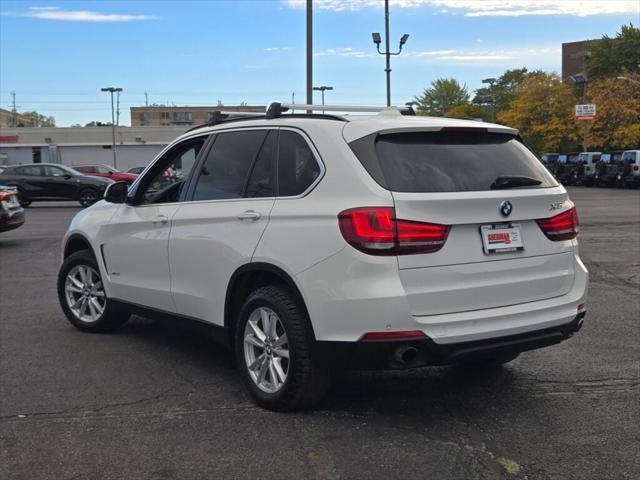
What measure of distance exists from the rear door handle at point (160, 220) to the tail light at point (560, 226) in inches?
102

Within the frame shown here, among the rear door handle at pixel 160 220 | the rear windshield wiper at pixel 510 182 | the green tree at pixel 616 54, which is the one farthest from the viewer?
the green tree at pixel 616 54

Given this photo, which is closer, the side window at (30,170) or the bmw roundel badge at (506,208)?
the bmw roundel badge at (506,208)

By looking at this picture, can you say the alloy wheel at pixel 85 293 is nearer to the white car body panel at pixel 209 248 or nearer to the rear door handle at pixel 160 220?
the rear door handle at pixel 160 220

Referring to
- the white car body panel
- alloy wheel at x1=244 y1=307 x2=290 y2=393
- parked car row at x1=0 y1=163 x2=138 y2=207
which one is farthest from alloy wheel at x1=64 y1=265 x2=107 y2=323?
parked car row at x1=0 y1=163 x2=138 y2=207

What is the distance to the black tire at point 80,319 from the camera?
6004mm

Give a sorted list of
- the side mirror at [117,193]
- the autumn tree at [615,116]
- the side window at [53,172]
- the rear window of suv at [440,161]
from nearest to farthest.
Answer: the rear window of suv at [440,161] < the side mirror at [117,193] < the side window at [53,172] < the autumn tree at [615,116]

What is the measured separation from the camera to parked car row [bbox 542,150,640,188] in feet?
120

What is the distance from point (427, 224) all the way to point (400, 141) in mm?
565

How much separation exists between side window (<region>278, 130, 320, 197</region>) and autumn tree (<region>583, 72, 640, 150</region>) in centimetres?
5163

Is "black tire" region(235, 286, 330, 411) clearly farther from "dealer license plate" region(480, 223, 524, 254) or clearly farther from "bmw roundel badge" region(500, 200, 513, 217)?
"bmw roundel badge" region(500, 200, 513, 217)

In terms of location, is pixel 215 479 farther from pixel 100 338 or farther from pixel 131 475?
pixel 100 338

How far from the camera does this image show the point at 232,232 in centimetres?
436

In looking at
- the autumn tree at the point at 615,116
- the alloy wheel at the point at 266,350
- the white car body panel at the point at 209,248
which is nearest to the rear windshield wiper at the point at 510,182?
the white car body panel at the point at 209,248

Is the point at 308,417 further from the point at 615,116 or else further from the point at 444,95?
the point at 444,95
